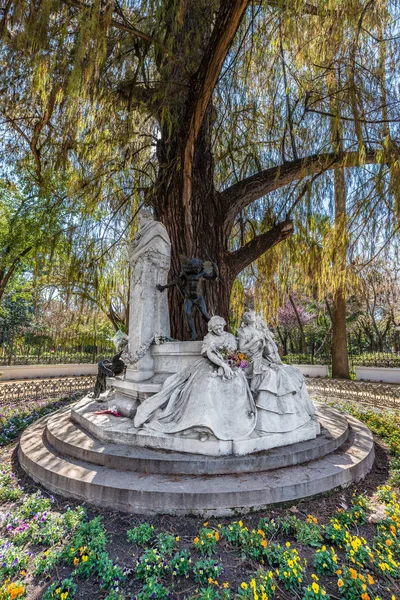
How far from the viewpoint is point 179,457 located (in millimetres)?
3176

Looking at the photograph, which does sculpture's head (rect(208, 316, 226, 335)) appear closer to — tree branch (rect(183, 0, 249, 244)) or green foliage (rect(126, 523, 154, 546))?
green foliage (rect(126, 523, 154, 546))

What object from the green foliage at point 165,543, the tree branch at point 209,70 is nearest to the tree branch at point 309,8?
the tree branch at point 209,70

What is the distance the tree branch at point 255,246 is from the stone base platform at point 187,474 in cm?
355

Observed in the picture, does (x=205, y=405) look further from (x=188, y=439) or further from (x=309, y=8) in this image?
(x=309, y=8)

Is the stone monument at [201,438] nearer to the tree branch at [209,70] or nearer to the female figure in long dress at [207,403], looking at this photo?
the female figure in long dress at [207,403]

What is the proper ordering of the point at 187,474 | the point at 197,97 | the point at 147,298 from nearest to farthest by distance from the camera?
the point at 187,474 < the point at 197,97 < the point at 147,298

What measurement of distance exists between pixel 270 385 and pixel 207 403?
782 mm

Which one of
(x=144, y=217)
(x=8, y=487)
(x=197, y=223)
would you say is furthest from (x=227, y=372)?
(x=197, y=223)

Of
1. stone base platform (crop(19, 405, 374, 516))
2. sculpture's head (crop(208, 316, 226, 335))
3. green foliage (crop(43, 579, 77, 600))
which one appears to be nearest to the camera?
green foliage (crop(43, 579, 77, 600))

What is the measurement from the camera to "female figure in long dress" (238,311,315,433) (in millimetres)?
3594

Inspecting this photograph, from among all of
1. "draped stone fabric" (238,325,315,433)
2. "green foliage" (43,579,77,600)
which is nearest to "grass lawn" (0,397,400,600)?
"green foliage" (43,579,77,600)

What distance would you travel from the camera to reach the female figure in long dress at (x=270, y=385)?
359 cm

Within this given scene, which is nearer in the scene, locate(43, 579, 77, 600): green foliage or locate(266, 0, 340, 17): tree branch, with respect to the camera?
locate(43, 579, 77, 600): green foliage

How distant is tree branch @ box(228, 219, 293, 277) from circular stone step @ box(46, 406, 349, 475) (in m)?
3.49
